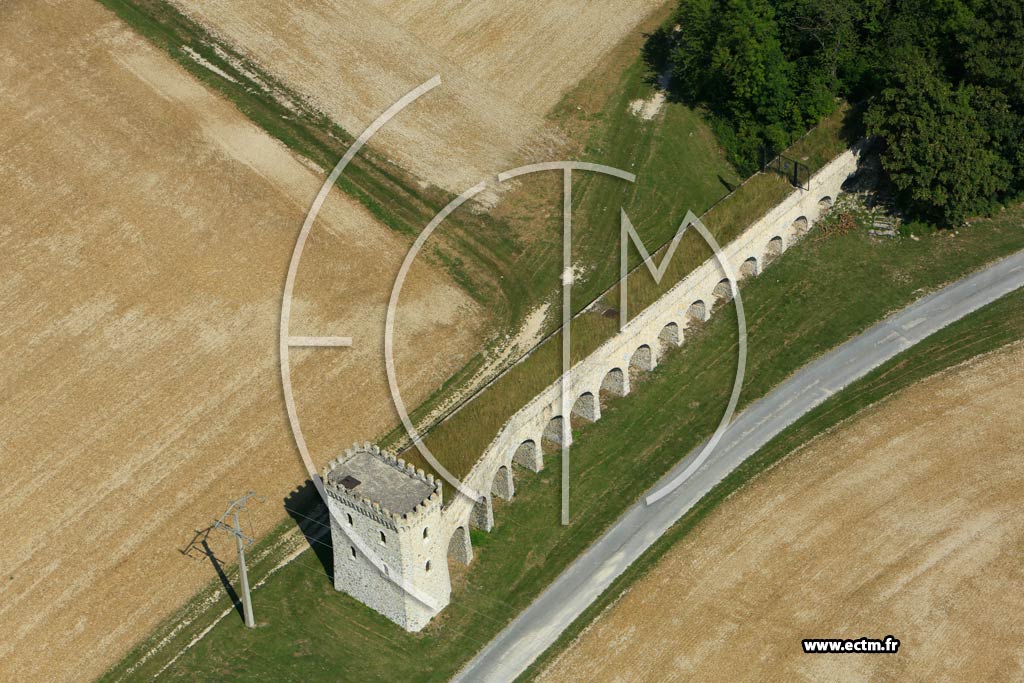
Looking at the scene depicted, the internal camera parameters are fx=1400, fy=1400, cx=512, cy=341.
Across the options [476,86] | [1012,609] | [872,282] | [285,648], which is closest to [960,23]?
[872,282]

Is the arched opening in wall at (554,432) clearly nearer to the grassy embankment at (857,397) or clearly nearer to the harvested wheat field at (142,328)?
the harvested wheat field at (142,328)

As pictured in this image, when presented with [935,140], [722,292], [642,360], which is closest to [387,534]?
[642,360]

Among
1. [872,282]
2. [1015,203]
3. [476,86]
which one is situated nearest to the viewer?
[872,282]

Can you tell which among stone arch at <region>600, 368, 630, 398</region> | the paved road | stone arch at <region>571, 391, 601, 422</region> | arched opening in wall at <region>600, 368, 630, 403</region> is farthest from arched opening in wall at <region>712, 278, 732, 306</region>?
stone arch at <region>571, 391, 601, 422</region>

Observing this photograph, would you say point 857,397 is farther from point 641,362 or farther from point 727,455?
point 641,362

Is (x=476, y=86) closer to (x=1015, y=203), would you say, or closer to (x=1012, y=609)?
(x=1015, y=203)

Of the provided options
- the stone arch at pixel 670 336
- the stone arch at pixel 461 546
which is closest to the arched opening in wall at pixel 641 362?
the stone arch at pixel 670 336

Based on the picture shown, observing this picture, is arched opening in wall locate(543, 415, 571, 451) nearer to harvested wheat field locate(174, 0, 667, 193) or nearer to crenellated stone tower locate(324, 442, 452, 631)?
crenellated stone tower locate(324, 442, 452, 631)
